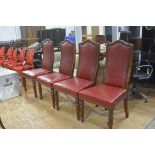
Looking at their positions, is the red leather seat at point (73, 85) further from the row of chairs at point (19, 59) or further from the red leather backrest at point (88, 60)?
the row of chairs at point (19, 59)

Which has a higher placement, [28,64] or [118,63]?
[118,63]

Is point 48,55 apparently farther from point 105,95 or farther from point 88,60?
point 105,95

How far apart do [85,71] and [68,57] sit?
47 cm

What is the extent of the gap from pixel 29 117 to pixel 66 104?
674 mm

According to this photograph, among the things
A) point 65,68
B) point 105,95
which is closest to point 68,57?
point 65,68

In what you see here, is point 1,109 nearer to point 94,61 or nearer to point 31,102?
point 31,102

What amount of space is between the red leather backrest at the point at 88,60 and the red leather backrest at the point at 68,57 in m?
0.21

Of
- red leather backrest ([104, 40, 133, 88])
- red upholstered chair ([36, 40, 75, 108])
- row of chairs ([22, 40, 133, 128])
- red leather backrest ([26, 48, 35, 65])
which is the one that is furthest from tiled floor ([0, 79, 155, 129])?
red leather backrest ([26, 48, 35, 65])

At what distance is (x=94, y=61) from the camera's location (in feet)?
9.69

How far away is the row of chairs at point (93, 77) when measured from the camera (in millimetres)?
2471

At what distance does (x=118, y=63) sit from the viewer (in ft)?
8.84

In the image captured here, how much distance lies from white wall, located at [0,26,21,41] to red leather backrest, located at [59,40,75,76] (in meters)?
4.96

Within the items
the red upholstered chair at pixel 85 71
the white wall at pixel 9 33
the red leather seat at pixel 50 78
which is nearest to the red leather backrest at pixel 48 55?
the red leather seat at pixel 50 78

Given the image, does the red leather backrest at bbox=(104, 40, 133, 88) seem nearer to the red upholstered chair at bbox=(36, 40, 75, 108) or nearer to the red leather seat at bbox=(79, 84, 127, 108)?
the red leather seat at bbox=(79, 84, 127, 108)
